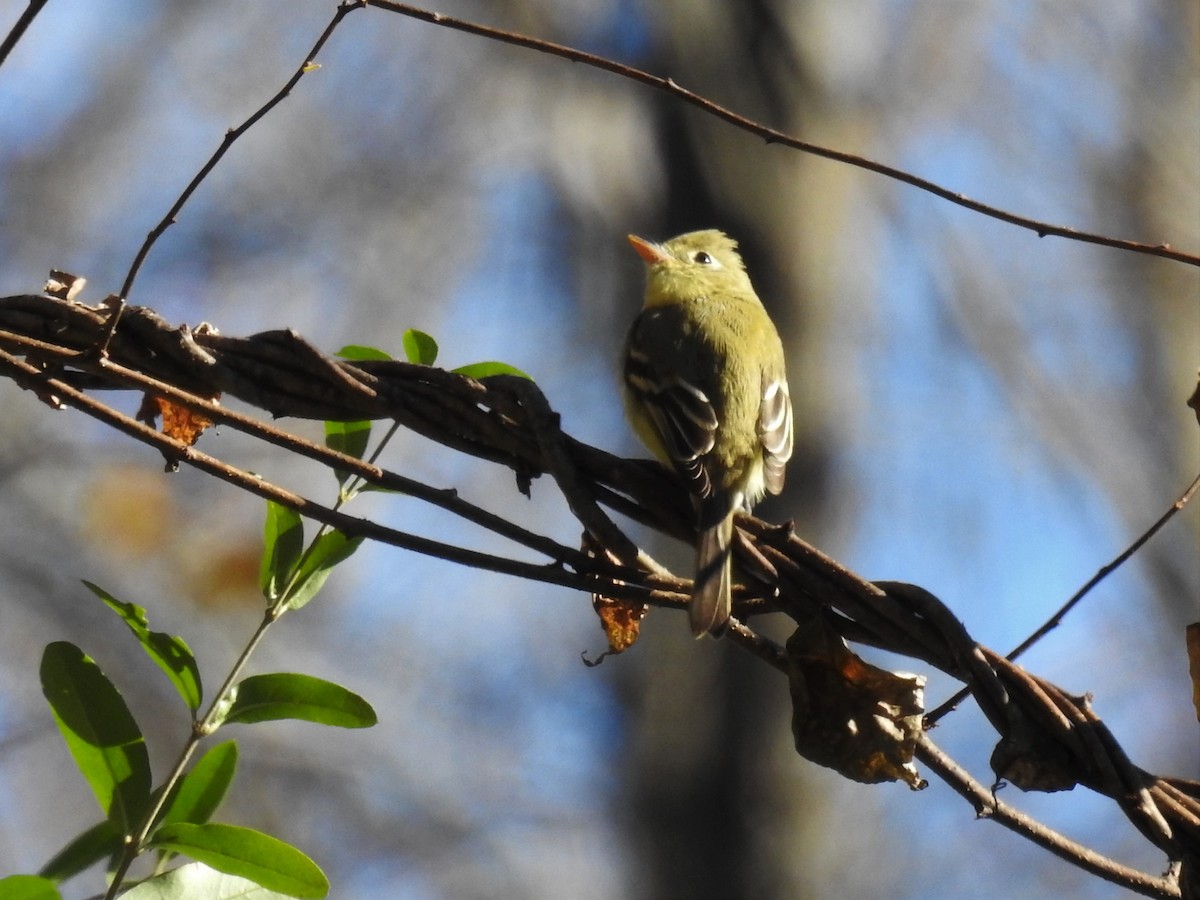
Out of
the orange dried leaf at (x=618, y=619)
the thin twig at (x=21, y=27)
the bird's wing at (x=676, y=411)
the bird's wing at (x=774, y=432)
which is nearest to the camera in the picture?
the thin twig at (x=21, y=27)

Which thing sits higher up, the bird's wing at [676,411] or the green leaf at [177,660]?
the bird's wing at [676,411]

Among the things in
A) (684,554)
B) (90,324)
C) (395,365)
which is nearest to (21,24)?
(90,324)

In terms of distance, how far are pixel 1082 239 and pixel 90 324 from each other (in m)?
1.53

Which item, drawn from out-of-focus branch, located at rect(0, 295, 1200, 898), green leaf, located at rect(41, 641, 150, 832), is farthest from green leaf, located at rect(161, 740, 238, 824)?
out-of-focus branch, located at rect(0, 295, 1200, 898)

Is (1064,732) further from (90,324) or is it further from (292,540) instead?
(90,324)

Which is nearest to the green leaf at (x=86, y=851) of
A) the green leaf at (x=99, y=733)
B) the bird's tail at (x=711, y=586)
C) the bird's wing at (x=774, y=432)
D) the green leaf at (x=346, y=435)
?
the green leaf at (x=99, y=733)

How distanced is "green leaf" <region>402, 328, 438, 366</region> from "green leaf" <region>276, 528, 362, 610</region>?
385mm

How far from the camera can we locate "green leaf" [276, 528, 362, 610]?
82.0 inches

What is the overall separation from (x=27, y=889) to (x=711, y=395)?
217 centimetres

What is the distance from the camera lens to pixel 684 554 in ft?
25.2

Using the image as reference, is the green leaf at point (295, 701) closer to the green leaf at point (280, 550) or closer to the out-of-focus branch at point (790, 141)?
the green leaf at point (280, 550)

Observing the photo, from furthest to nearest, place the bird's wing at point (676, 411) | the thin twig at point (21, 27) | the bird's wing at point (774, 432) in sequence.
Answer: the bird's wing at point (774, 432), the bird's wing at point (676, 411), the thin twig at point (21, 27)

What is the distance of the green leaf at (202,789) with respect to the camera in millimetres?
1911

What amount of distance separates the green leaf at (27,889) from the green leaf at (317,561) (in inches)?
21.2
